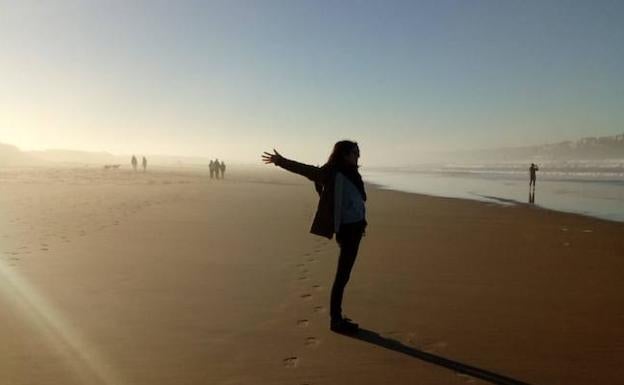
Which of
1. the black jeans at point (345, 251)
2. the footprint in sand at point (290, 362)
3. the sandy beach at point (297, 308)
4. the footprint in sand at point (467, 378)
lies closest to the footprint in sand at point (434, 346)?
the sandy beach at point (297, 308)

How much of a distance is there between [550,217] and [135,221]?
14.6 m

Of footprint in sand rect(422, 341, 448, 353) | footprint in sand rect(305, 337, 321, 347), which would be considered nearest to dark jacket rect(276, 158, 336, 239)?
footprint in sand rect(305, 337, 321, 347)

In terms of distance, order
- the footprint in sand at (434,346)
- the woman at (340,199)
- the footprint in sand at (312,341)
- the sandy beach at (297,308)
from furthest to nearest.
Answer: the woman at (340,199), the footprint in sand at (312,341), the footprint in sand at (434,346), the sandy beach at (297,308)

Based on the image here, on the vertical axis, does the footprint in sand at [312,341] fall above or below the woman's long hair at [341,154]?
below

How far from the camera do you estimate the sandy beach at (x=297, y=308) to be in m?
4.43

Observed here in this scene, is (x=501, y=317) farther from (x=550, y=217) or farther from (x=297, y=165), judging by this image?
(x=550, y=217)

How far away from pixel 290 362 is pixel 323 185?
1.99 m

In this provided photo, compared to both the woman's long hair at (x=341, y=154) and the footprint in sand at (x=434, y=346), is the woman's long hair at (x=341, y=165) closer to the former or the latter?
the woman's long hair at (x=341, y=154)

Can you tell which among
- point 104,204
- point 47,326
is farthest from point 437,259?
point 104,204

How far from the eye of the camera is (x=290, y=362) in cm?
457

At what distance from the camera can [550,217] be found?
58.1 ft

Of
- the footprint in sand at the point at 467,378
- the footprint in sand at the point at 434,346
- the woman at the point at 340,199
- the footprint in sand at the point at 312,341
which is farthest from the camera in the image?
the woman at the point at 340,199

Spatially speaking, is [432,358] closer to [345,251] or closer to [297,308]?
[345,251]

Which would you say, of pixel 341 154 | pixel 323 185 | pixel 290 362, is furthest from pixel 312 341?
pixel 341 154
